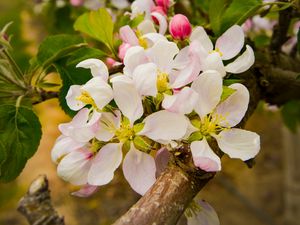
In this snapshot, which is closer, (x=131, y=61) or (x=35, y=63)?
(x=131, y=61)

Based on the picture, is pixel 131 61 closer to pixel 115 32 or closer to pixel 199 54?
pixel 199 54

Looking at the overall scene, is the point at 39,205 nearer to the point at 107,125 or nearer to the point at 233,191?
the point at 107,125

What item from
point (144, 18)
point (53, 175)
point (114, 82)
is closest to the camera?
point (114, 82)

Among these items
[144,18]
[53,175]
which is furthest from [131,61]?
[53,175]

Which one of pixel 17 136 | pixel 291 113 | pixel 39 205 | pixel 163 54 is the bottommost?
pixel 291 113

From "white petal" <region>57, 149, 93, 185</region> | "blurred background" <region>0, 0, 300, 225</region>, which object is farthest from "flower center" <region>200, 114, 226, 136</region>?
"blurred background" <region>0, 0, 300, 225</region>

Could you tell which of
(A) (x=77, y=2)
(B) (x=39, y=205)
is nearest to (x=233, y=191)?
(A) (x=77, y=2)

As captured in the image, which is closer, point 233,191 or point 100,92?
point 100,92
